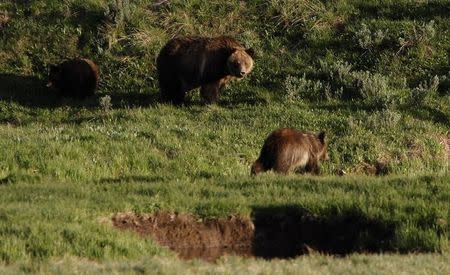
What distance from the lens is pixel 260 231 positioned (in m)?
10.0

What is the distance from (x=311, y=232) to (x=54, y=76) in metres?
11.1

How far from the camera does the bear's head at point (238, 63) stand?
17680 millimetres

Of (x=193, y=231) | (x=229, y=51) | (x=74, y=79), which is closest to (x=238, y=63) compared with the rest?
(x=229, y=51)

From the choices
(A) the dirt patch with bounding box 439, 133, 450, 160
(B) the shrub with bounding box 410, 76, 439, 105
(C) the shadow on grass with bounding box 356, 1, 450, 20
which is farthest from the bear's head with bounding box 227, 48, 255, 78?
(C) the shadow on grass with bounding box 356, 1, 450, 20

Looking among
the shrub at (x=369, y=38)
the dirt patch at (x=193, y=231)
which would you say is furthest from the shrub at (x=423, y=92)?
the dirt patch at (x=193, y=231)

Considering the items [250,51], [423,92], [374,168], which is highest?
[250,51]

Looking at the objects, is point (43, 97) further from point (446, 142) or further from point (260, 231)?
point (260, 231)

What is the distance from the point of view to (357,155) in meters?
15.2

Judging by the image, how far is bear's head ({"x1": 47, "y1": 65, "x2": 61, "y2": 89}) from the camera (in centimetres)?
1934

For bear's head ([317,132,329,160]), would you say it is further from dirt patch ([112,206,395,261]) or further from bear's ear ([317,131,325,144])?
dirt patch ([112,206,395,261])

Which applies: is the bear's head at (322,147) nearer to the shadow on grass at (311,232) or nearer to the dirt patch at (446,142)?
the dirt patch at (446,142)

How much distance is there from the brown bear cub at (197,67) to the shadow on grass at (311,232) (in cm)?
800

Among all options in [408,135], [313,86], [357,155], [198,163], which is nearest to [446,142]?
[408,135]

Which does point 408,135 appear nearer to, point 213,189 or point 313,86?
point 313,86
